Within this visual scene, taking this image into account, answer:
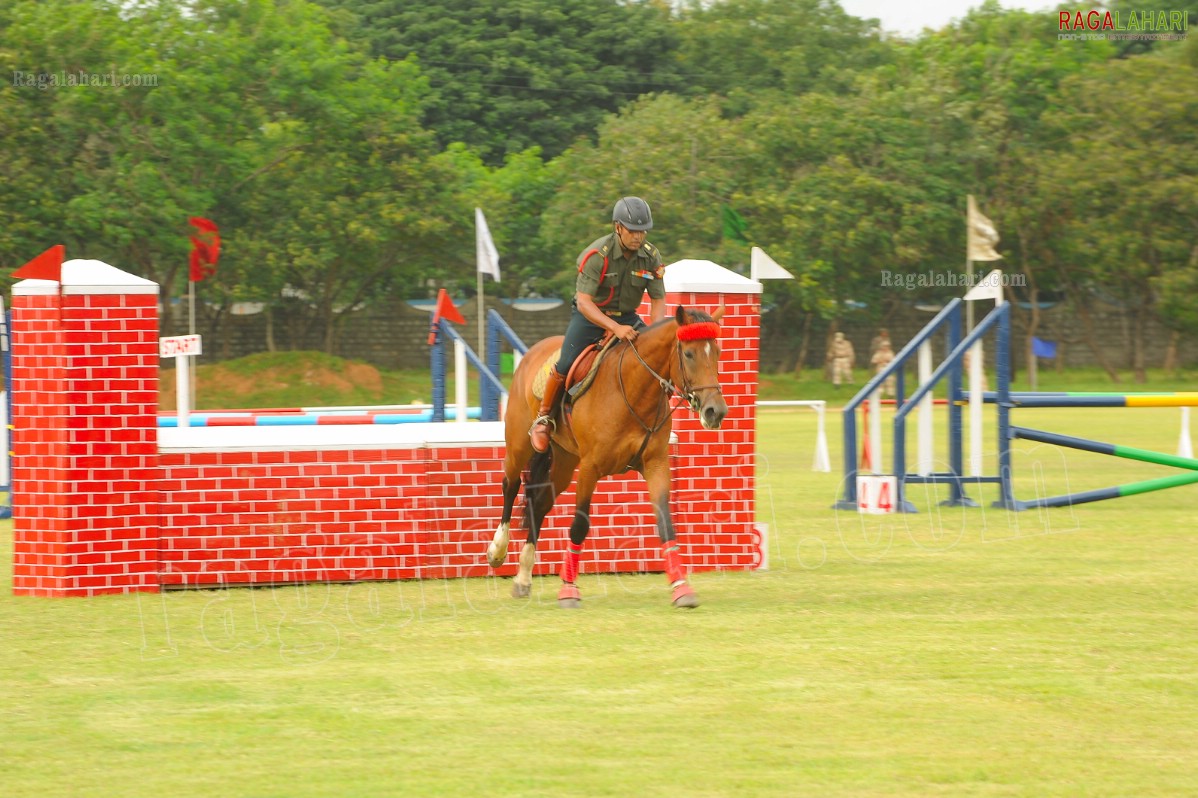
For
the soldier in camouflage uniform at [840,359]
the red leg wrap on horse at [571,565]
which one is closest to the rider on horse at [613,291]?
the red leg wrap on horse at [571,565]

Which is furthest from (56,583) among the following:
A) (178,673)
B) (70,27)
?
(70,27)

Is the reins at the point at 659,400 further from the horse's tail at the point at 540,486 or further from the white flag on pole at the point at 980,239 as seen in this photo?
the white flag on pole at the point at 980,239

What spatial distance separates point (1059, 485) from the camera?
1750 centimetres

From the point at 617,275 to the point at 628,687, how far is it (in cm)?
320

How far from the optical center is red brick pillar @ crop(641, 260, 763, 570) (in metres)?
10.3

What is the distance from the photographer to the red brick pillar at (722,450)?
33.8 feet

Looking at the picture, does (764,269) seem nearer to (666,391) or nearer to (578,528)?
(666,391)

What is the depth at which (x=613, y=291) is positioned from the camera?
357 inches

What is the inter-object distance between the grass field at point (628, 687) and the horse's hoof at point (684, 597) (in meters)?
0.13

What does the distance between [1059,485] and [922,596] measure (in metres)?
8.95

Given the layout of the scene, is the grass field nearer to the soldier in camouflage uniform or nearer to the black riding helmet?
the black riding helmet

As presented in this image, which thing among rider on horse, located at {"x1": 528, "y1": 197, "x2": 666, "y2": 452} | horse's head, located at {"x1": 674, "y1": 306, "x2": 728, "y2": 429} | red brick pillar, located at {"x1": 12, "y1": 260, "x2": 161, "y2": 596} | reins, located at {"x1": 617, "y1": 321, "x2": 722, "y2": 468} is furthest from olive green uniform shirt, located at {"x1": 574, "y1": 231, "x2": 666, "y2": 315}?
red brick pillar, located at {"x1": 12, "y1": 260, "x2": 161, "y2": 596}

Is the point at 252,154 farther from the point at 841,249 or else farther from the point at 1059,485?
the point at 1059,485

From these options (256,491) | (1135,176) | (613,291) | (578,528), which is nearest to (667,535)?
(578,528)
